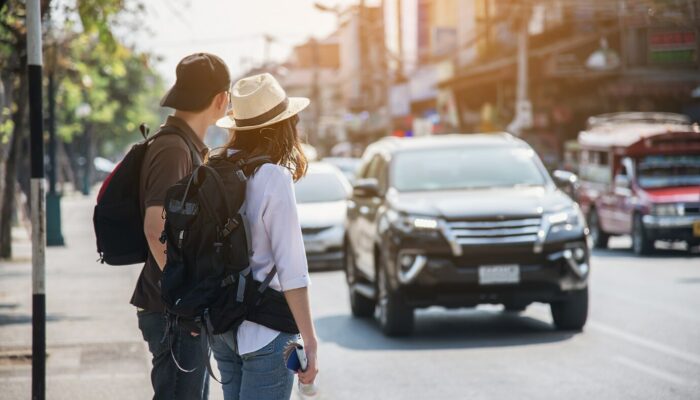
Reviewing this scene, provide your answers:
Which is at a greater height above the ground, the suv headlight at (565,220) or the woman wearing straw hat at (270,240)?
the woman wearing straw hat at (270,240)

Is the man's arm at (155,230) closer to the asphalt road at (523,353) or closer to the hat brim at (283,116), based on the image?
the hat brim at (283,116)

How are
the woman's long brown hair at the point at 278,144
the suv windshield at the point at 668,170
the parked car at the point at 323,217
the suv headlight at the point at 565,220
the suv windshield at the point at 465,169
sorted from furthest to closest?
the suv windshield at the point at 668,170, the parked car at the point at 323,217, the suv windshield at the point at 465,169, the suv headlight at the point at 565,220, the woman's long brown hair at the point at 278,144

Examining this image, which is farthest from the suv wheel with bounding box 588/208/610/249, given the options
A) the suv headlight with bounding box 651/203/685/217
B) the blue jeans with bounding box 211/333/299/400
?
the blue jeans with bounding box 211/333/299/400

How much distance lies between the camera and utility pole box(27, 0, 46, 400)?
742cm

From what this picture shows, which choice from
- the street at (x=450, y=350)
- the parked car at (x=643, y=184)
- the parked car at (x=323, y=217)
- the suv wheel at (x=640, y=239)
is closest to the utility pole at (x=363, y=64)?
the parked car at (x=643, y=184)

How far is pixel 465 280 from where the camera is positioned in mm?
11938

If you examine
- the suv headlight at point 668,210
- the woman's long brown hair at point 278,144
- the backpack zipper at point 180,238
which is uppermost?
the woman's long brown hair at point 278,144

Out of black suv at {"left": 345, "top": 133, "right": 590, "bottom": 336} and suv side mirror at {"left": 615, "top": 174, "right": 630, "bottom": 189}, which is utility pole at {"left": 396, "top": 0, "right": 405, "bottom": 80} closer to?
suv side mirror at {"left": 615, "top": 174, "right": 630, "bottom": 189}

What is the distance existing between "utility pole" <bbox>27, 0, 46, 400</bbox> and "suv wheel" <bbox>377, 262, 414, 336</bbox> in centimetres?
501

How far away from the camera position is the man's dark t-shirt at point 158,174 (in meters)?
5.17

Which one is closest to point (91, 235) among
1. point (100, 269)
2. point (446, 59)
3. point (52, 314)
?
point (100, 269)

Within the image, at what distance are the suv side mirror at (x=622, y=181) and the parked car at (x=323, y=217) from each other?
213 inches

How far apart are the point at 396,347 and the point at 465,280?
0.85 meters

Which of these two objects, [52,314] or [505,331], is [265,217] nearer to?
[505,331]
